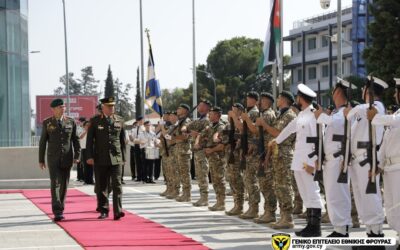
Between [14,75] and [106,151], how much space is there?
19217mm

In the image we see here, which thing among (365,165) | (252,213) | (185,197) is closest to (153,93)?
(185,197)

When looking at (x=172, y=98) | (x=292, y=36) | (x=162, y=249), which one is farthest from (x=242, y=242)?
(x=172, y=98)

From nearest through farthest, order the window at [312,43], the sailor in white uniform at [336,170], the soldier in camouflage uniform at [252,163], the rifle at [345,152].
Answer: the rifle at [345,152] → the sailor in white uniform at [336,170] → the soldier in camouflage uniform at [252,163] → the window at [312,43]

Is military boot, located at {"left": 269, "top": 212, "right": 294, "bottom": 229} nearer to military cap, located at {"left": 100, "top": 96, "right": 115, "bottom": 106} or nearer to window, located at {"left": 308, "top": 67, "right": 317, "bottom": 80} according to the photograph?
military cap, located at {"left": 100, "top": 96, "right": 115, "bottom": 106}

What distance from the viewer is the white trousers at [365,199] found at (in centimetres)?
931

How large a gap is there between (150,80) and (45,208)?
14048 millimetres

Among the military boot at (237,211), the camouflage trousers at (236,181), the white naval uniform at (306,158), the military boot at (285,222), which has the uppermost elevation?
the white naval uniform at (306,158)

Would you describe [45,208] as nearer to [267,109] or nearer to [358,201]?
[267,109]

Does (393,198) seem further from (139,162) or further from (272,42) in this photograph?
(139,162)

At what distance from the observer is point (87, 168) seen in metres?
25.7

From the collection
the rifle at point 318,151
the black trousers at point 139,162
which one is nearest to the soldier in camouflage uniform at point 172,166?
the black trousers at point 139,162

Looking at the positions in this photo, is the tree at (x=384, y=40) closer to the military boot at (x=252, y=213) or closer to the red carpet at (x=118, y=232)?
the red carpet at (x=118, y=232)

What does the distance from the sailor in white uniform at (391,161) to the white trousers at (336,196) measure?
107 centimetres

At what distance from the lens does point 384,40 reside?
28047mm
